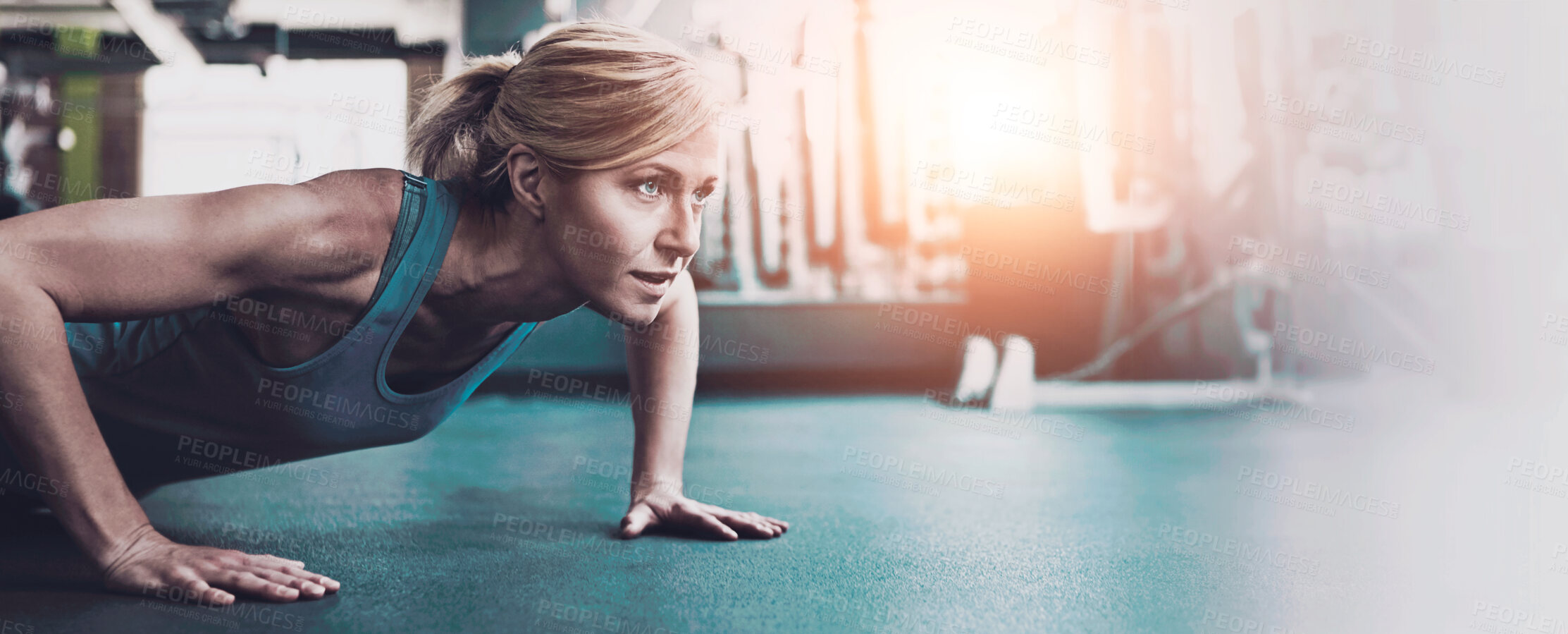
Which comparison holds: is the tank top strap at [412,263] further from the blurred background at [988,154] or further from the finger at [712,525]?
the blurred background at [988,154]

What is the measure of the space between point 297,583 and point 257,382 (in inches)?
9.7

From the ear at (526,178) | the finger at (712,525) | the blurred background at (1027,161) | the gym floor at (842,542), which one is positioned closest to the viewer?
the gym floor at (842,542)

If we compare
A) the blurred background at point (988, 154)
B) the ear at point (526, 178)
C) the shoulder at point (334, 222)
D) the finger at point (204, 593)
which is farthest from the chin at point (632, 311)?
the blurred background at point (988, 154)

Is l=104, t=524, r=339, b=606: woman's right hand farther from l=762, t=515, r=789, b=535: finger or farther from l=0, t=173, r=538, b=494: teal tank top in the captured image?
l=762, t=515, r=789, b=535: finger

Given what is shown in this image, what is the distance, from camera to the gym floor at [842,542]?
3.00ft

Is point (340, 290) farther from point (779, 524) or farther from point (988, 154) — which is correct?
point (988, 154)

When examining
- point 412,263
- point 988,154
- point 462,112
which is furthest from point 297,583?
point 988,154

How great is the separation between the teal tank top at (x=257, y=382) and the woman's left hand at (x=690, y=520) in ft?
0.95

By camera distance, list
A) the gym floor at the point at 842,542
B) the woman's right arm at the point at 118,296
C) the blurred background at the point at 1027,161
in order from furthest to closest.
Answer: the blurred background at the point at 1027,161 → the gym floor at the point at 842,542 → the woman's right arm at the point at 118,296

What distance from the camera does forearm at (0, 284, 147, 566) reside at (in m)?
0.81

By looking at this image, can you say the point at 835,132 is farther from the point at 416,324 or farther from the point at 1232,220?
the point at 416,324

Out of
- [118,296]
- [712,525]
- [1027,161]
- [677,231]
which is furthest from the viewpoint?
[1027,161]

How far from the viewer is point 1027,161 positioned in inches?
146

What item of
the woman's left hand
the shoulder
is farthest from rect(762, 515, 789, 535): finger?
the shoulder
